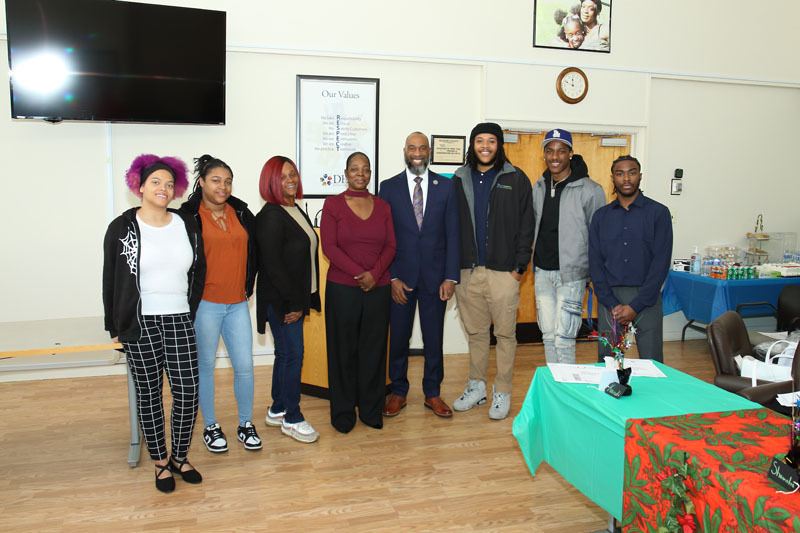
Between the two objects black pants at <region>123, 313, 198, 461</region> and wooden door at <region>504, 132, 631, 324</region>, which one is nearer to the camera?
black pants at <region>123, 313, 198, 461</region>

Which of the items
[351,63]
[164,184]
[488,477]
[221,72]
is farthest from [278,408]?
[351,63]

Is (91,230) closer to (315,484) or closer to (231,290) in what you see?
(231,290)

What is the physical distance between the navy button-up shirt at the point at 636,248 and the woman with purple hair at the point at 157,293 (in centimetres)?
229

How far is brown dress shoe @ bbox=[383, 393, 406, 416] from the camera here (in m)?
3.65

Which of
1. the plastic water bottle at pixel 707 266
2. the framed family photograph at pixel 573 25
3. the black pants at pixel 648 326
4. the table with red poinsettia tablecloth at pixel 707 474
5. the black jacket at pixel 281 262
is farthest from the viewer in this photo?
the plastic water bottle at pixel 707 266

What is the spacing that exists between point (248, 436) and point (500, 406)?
62.2 inches

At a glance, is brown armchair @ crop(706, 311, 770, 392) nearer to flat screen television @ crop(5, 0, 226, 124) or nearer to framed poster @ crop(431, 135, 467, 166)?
framed poster @ crop(431, 135, 467, 166)

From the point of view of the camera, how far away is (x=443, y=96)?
5.09 meters

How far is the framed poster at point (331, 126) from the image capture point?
15.8ft

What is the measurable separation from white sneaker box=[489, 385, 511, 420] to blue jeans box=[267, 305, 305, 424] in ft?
4.02

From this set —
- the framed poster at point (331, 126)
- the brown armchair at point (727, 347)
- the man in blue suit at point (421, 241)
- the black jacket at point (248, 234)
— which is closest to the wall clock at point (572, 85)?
the framed poster at point (331, 126)

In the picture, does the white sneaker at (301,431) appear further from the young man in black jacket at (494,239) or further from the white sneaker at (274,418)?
the young man in black jacket at (494,239)

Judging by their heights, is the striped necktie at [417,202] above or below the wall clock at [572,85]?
below

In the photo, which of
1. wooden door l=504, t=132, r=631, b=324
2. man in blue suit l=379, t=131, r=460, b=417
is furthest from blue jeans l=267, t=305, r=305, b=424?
wooden door l=504, t=132, r=631, b=324
